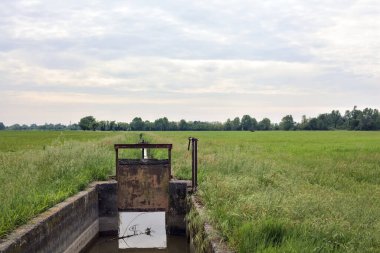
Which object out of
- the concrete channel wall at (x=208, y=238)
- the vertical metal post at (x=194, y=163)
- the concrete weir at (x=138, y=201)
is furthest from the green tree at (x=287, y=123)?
the concrete channel wall at (x=208, y=238)

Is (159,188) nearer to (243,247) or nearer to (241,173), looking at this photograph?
(241,173)

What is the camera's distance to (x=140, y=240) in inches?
415

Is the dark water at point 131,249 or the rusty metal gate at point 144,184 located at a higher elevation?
the rusty metal gate at point 144,184

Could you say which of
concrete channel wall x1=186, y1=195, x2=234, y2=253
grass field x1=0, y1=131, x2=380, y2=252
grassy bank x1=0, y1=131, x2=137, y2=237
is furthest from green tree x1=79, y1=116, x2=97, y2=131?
concrete channel wall x1=186, y1=195, x2=234, y2=253

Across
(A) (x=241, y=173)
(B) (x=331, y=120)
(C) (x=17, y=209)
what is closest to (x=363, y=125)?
(B) (x=331, y=120)

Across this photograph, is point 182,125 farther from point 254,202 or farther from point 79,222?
point 254,202

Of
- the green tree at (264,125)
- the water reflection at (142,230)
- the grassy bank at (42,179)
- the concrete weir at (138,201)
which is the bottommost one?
the water reflection at (142,230)

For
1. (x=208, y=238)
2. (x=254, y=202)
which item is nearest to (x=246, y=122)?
(x=254, y=202)

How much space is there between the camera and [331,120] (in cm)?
12812

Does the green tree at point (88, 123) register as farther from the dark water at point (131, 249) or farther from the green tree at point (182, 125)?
the dark water at point (131, 249)

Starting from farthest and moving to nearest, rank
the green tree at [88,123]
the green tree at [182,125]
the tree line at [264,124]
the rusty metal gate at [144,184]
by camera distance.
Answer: the green tree at [182,125], the green tree at [88,123], the tree line at [264,124], the rusty metal gate at [144,184]

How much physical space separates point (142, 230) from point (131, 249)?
163 centimetres

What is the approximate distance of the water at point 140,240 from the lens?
9884 mm

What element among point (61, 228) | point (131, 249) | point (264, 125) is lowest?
point (131, 249)
